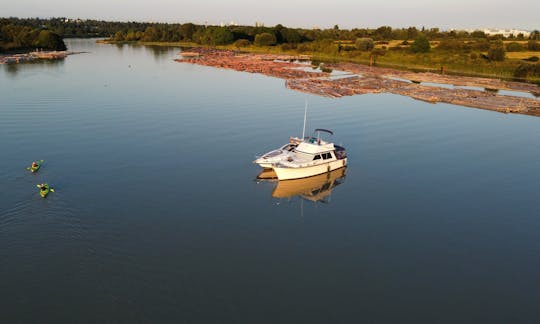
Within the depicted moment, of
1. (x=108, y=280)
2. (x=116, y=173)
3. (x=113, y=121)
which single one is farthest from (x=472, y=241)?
(x=113, y=121)

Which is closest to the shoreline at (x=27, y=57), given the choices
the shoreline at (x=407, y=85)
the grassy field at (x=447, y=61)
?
the shoreline at (x=407, y=85)

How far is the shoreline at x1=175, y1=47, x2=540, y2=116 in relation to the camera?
95.2 metres

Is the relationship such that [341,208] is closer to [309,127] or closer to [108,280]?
[108,280]

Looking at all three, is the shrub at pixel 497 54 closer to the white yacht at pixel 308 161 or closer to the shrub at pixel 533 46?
the shrub at pixel 533 46

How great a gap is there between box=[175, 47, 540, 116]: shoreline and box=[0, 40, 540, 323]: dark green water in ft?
96.5

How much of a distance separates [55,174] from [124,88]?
5891 cm

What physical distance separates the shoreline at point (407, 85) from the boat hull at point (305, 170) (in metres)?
52.1

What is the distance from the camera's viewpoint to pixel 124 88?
320 feet

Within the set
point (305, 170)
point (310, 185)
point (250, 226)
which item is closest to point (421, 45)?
point (305, 170)

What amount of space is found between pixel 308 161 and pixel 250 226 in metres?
14.1

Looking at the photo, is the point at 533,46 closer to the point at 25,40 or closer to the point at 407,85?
the point at 407,85

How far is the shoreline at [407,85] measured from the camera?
95181 mm

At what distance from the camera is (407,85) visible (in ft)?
385

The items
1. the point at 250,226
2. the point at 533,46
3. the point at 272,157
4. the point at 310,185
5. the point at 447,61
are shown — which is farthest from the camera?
the point at 533,46
